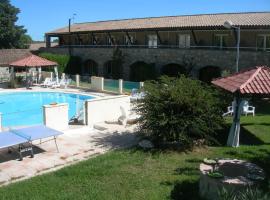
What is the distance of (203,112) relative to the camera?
12.2 metres

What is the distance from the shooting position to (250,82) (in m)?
12.0

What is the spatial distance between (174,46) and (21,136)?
2278 cm

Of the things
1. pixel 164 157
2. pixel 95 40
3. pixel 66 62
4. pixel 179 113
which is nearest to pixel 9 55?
pixel 66 62

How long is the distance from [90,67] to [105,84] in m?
13.0

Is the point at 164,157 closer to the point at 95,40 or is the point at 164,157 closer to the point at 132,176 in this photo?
the point at 132,176

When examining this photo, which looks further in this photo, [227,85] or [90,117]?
[90,117]

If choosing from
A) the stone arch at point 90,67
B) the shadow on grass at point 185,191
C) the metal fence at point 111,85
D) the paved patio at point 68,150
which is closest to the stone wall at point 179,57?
the stone arch at point 90,67

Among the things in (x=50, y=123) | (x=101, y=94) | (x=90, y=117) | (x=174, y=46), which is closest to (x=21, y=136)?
(x=50, y=123)

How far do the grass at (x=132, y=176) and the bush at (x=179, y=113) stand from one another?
640 millimetres

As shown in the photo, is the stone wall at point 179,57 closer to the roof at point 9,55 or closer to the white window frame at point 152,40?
the white window frame at point 152,40

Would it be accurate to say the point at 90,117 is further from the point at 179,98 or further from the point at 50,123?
the point at 179,98

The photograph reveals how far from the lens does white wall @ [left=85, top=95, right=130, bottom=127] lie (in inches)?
631

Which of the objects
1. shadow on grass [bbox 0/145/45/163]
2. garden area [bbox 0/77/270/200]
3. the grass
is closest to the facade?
garden area [bbox 0/77/270/200]

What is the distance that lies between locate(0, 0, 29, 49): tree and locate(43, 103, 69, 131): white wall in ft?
147
